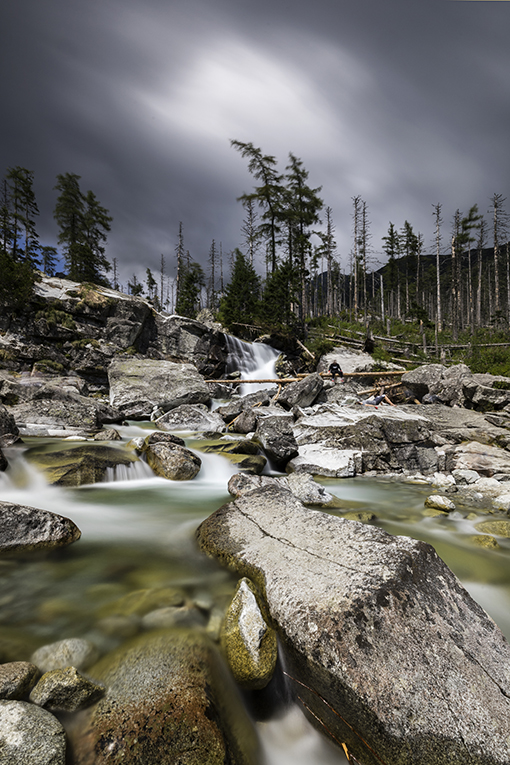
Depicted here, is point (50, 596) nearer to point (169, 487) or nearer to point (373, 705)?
point (373, 705)

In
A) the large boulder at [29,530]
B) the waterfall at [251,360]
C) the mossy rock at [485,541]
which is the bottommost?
the mossy rock at [485,541]

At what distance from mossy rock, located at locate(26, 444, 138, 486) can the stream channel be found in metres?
0.18

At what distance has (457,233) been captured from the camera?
37.3 metres

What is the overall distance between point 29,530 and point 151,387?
1062cm

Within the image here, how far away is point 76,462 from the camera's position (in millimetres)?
→ 6047

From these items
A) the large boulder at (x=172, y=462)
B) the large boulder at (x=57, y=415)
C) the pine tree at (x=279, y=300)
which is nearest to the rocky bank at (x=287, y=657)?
the large boulder at (x=172, y=462)

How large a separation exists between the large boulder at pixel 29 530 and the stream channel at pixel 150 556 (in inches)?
5.6

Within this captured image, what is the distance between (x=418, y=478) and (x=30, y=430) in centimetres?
1083

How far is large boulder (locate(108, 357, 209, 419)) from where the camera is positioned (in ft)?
41.9

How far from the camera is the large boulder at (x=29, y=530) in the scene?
3342mm

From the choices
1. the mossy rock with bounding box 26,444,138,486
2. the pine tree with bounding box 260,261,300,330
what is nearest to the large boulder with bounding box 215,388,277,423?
the mossy rock with bounding box 26,444,138,486

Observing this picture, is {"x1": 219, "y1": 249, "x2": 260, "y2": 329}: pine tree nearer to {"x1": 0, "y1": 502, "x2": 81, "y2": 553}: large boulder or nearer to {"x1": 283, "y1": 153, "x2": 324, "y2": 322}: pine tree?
{"x1": 283, "y1": 153, "x2": 324, "y2": 322}: pine tree

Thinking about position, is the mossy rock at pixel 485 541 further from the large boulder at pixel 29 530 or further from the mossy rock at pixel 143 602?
the large boulder at pixel 29 530

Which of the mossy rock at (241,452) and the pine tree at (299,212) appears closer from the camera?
the mossy rock at (241,452)
